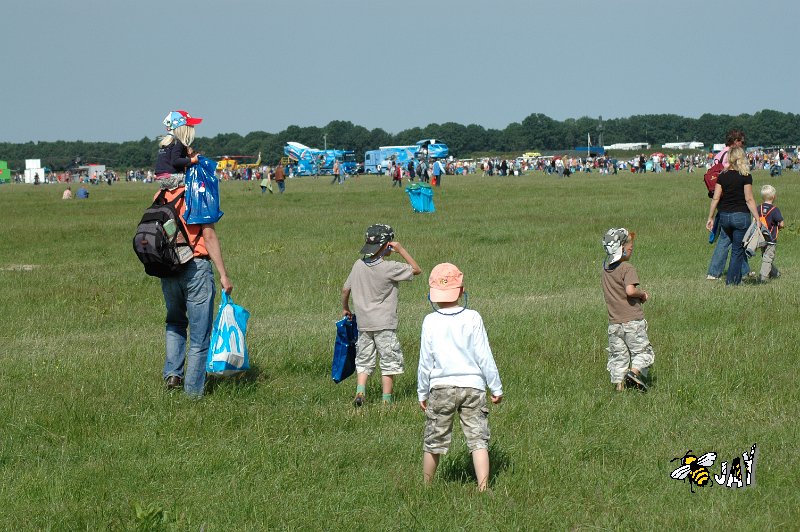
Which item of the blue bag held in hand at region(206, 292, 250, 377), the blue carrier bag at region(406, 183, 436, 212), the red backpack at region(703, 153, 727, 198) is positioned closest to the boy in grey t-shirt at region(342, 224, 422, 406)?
the blue bag held in hand at region(206, 292, 250, 377)

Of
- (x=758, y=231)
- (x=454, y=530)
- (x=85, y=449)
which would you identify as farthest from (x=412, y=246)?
(x=454, y=530)

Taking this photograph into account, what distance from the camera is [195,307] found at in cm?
836

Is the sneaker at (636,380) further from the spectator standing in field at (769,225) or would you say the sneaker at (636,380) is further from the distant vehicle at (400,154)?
the distant vehicle at (400,154)

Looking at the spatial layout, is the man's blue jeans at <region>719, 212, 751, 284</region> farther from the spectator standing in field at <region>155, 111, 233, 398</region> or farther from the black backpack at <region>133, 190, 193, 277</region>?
the black backpack at <region>133, 190, 193, 277</region>

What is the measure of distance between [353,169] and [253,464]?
308ft

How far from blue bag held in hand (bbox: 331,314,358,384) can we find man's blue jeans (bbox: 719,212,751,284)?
7.53m

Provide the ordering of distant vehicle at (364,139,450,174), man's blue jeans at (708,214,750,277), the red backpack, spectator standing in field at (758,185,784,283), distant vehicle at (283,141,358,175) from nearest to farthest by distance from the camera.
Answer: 1. spectator standing in field at (758,185,784,283)
2. man's blue jeans at (708,214,750,277)
3. the red backpack
4. distant vehicle at (283,141,358,175)
5. distant vehicle at (364,139,450,174)

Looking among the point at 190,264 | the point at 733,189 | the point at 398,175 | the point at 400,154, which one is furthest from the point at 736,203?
the point at 400,154

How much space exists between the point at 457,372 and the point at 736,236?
9327mm

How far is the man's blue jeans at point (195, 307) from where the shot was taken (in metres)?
8.31

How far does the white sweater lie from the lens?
6.01 metres

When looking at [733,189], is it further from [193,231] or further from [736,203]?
[193,231]

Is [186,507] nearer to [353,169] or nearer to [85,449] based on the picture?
[85,449]

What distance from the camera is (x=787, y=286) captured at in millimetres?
14062
